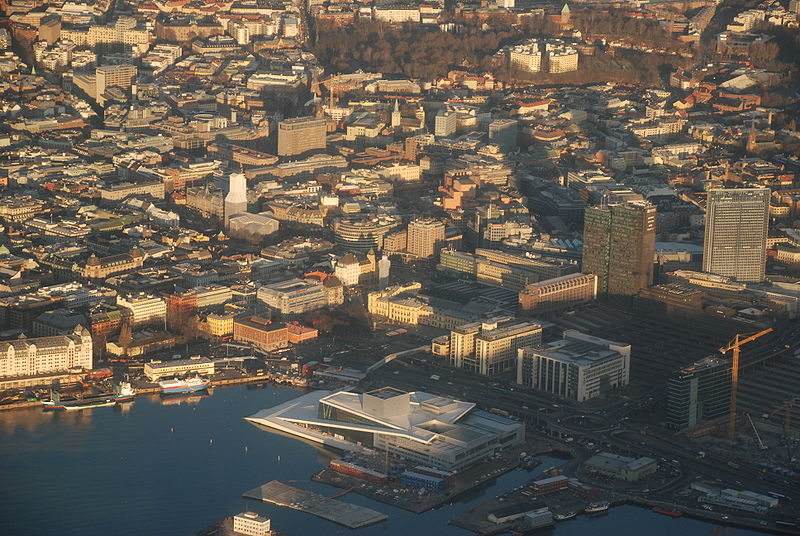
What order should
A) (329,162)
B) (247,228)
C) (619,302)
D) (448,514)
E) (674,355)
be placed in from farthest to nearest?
1. (329,162)
2. (247,228)
3. (619,302)
4. (674,355)
5. (448,514)

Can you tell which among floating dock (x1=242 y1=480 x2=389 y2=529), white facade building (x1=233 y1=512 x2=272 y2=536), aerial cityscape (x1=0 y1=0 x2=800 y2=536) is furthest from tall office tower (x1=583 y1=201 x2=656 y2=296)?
white facade building (x1=233 y1=512 x2=272 y2=536)

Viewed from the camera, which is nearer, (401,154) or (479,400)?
(479,400)

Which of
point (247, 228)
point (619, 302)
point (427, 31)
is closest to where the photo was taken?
point (619, 302)

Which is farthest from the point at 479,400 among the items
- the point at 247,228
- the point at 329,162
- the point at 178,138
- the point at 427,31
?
the point at 427,31

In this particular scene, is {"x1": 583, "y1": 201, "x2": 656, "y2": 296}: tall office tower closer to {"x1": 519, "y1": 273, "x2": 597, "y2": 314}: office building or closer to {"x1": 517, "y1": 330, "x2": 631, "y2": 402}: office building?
{"x1": 519, "y1": 273, "x2": 597, "y2": 314}: office building

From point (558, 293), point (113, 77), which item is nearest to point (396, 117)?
point (113, 77)

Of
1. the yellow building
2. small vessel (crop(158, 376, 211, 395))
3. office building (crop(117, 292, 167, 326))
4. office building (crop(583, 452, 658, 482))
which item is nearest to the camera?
office building (crop(583, 452, 658, 482))

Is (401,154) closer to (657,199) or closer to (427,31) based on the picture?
(657,199)
